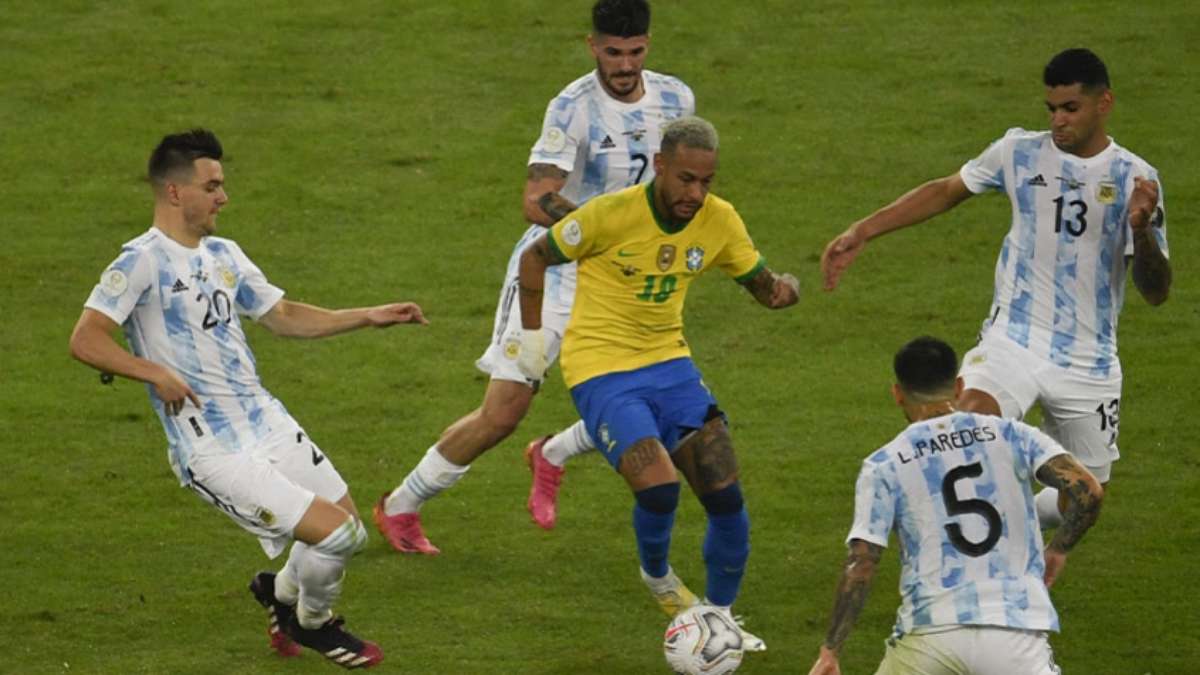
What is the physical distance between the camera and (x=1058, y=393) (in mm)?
11047

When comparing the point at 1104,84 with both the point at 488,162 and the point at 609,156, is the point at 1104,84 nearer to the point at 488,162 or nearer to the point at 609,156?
the point at 609,156

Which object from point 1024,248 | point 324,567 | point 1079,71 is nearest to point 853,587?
point 324,567

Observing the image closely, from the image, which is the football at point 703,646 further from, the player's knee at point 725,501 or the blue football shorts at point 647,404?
the blue football shorts at point 647,404

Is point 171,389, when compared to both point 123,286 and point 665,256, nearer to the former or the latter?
point 123,286

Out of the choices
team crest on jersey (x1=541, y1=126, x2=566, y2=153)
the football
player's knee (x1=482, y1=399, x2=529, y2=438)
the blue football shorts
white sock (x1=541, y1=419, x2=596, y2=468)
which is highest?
team crest on jersey (x1=541, y1=126, x2=566, y2=153)

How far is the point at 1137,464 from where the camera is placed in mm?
13781

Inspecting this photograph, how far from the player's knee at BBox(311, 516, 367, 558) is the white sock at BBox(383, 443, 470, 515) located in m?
1.92

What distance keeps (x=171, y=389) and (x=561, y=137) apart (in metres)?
2.96

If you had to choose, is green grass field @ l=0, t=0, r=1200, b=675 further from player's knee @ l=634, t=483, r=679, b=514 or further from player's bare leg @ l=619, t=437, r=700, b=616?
player's knee @ l=634, t=483, r=679, b=514

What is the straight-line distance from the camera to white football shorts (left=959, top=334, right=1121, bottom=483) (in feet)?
36.0

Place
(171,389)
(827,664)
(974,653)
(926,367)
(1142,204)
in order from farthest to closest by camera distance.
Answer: (1142,204) → (171,389) → (926,367) → (974,653) → (827,664)

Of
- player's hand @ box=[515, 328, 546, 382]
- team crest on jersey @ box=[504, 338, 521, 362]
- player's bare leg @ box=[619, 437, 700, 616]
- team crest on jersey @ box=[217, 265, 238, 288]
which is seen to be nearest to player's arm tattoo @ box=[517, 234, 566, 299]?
player's hand @ box=[515, 328, 546, 382]

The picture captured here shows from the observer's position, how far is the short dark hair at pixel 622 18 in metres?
11.8

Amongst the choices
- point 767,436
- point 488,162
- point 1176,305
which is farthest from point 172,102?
point 1176,305
